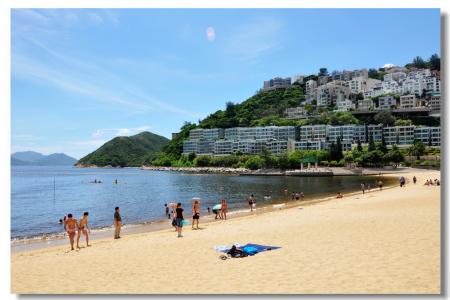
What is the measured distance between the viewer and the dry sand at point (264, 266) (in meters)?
7.39

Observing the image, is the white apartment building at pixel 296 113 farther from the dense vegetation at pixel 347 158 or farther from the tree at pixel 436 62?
the tree at pixel 436 62

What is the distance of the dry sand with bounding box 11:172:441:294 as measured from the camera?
24.2 ft

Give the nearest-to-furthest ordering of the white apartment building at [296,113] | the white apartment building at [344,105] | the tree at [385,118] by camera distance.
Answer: the tree at [385,118] < the white apartment building at [344,105] < the white apartment building at [296,113]

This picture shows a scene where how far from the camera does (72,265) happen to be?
33.8 ft

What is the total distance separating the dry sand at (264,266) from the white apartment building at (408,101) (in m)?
142

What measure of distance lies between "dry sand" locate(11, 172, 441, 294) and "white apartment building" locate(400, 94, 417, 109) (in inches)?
5609

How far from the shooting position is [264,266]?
885cm

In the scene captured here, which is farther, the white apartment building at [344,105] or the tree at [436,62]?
the white apartment building at [344,105]

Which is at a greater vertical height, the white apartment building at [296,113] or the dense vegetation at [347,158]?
the white apartment building at [296,113]

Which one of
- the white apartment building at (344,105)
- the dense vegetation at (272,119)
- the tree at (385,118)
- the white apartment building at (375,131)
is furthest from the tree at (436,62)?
the white apartment building at (344,105)

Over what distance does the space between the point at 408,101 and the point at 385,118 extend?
16.5 meters

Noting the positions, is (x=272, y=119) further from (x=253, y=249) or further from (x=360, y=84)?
(x=253, y=249)

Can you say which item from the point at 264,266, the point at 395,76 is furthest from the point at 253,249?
the point at 395,76

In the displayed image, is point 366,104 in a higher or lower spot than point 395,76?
lower
